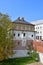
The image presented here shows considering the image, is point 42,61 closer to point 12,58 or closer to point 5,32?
point 12,58

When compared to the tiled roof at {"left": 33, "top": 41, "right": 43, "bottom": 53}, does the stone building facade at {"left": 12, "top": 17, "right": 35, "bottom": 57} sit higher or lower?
higher

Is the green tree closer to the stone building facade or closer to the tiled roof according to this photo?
the tiled roof

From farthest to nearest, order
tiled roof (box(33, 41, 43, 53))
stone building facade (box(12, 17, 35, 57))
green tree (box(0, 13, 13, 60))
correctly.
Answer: stone building facade (box(12, 17, 35, 57)), tiled roof (box(33, 41, 43, 53)), green tree (box(0, 13, 13, 60))

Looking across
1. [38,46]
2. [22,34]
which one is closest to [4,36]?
[38,46]

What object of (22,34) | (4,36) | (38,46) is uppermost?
(22,34)

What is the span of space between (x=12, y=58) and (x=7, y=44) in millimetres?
5922

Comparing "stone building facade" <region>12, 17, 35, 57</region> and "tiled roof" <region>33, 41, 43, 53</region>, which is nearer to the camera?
"tiled roof" <region>33, 41, 43, 53</region>

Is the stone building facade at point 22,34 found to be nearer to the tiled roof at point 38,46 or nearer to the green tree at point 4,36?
the tiled roof at point 38,46

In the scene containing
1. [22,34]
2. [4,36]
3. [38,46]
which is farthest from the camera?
[22,34]

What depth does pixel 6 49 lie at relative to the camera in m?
25.5

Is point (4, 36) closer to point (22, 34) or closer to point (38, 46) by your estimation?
point (38, 46)

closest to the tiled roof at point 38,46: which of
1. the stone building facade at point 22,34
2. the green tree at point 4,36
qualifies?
the stone building facade at point 22,34

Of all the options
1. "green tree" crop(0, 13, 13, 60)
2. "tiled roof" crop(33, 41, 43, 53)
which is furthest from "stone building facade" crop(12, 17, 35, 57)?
"green tree" crop(0, 13, 13, 60)

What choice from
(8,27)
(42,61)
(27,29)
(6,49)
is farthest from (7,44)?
(27,29)
